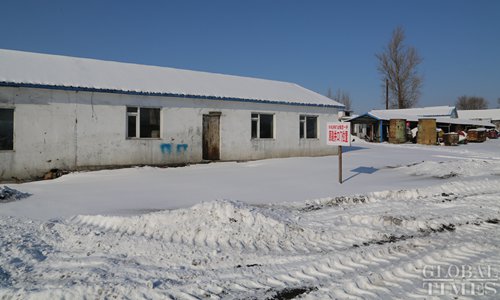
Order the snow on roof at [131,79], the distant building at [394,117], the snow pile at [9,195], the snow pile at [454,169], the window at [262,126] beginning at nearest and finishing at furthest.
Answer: the snow pile at [9,195] → the snow on roof at [131,79] → the snow pile at [454,169] → the window at [262,126] → the distant building at [394,117]

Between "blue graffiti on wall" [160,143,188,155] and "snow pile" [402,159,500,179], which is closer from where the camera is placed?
"snow pile" [402,159,500,179]

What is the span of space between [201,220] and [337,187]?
528cm

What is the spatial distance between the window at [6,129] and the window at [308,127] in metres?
13.1

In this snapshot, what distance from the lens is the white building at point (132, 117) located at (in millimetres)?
11836

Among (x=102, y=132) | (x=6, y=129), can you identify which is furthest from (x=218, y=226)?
(x=6, y=129)

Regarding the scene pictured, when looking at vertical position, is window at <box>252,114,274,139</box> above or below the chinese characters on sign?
above

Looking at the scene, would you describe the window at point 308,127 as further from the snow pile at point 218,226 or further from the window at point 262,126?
the snow pile at point 218,226

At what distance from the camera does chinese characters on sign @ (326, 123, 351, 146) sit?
10.6 metres

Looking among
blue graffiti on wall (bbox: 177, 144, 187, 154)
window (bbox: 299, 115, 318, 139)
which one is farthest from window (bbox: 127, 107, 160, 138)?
window (bbox: 299, 115, 318, 139)

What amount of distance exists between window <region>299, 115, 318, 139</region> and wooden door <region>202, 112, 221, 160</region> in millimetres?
5284

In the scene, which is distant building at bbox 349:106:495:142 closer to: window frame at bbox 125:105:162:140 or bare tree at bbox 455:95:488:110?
window frame at bbox 125:105:162:140

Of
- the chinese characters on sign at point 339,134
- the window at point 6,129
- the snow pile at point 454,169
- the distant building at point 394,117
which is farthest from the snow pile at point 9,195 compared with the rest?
the distant building at point 394,117

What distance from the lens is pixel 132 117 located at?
547 inches

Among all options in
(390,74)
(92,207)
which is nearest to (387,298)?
(92,207)
